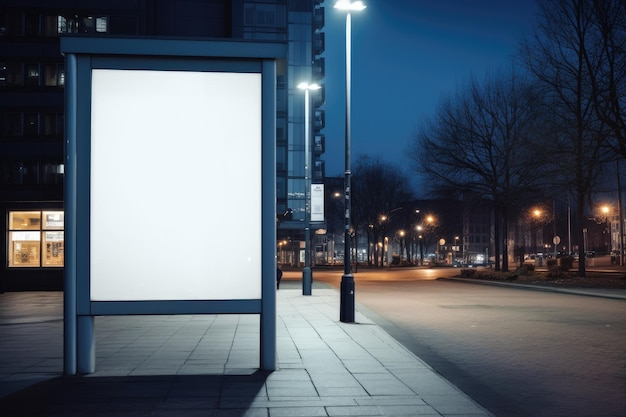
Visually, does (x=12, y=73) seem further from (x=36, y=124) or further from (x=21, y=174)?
(x=21, y=174)

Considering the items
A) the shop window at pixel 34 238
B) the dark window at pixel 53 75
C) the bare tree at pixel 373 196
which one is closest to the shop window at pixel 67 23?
the dark window at pixel 53 75

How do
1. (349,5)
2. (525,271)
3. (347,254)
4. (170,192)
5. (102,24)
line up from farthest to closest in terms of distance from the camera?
(525,271)
(102,24)
(349,5)
(347,254)
(170,192)

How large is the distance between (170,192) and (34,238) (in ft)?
72.3

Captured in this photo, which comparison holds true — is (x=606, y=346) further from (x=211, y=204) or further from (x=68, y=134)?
(x=68, y=134)

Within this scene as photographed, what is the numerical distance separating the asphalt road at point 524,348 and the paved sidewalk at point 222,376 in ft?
2.34

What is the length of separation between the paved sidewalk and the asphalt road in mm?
714

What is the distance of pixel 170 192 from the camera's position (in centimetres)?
907

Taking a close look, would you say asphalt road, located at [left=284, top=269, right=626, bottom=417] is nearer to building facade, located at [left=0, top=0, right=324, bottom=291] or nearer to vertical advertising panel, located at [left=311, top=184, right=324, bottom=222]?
vertical advertising panel, located at [left=311, top=184, right=324, bottom=222]

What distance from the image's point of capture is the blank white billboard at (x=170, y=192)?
8.95 meters

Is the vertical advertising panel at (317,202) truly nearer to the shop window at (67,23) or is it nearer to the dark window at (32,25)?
the shop window at (67,23)

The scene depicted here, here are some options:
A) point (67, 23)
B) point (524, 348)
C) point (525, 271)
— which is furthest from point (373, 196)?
point (524, 348)

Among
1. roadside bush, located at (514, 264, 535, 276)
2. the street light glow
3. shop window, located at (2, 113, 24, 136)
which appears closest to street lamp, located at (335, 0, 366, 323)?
the street light glow

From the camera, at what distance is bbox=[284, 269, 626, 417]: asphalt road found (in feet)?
27.1

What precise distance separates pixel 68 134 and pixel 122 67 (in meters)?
1.11
